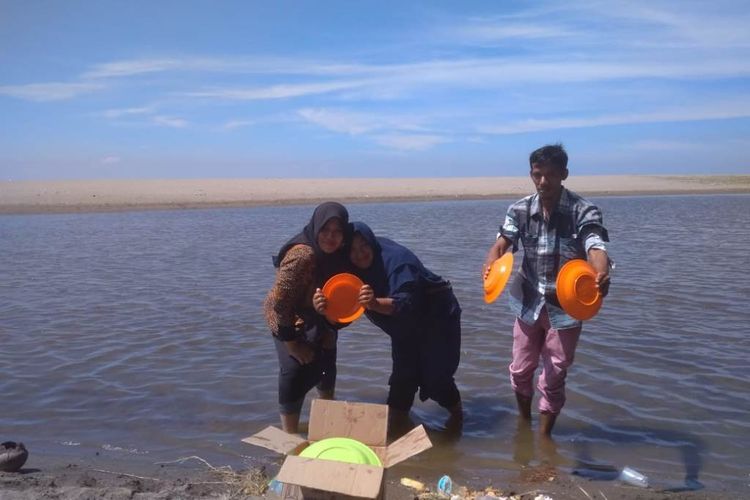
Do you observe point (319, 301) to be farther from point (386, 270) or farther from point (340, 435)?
point (340, 435)

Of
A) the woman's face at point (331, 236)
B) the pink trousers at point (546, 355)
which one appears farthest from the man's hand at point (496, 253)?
the woman's face at point (331, 236)

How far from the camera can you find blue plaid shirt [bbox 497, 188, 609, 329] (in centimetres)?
407

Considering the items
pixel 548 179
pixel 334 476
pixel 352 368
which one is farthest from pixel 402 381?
pixel 334 476

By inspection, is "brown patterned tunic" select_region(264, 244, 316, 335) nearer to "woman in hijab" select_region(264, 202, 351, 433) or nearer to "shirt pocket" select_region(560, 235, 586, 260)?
"woman in hijab" select_region(264, 202, 351, 433)

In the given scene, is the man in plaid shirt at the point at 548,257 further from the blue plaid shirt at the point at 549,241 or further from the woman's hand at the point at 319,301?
the woman's hand at the point at 319,301

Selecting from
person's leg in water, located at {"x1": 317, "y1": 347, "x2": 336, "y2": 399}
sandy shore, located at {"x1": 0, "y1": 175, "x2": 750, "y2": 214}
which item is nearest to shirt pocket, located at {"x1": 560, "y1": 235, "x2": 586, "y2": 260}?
person's leg in water, located at {"x1": 317, "y1": 347, "x2": 336, "y2": 399}

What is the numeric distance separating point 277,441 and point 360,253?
3.79ft

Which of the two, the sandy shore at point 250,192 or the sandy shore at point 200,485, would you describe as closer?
the sandy shore at point 200,485

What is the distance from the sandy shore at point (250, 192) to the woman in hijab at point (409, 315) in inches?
836

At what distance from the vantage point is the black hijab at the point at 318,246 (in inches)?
147

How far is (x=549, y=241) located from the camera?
13.8 ft

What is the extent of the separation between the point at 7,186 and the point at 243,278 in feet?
84.7

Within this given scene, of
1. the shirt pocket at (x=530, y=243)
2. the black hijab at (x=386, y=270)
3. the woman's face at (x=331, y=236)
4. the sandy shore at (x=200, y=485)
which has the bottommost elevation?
the sandy shore at (x=200, y=485)

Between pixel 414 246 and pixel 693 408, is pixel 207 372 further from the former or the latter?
pixel 414 246
